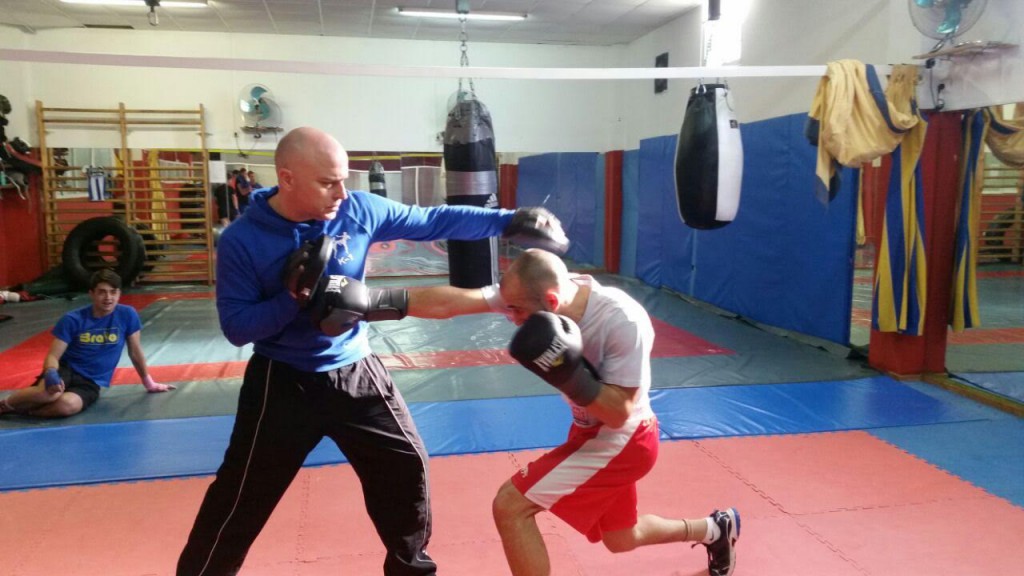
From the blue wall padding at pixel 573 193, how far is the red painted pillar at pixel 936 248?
225 inches

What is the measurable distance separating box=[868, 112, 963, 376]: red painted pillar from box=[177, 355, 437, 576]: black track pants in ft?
13.7

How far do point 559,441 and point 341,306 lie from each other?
7.32 feet

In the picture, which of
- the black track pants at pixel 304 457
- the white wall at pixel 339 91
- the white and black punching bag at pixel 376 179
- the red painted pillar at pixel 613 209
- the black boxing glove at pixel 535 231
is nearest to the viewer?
the black track pants at pixel 304 457

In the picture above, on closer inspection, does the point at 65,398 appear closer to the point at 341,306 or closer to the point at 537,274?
the point at 341,306

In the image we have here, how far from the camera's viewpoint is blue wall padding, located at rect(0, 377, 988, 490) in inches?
140

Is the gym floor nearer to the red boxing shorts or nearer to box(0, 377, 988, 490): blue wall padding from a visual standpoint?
box(0, 377, 988, 490): blue wall padding

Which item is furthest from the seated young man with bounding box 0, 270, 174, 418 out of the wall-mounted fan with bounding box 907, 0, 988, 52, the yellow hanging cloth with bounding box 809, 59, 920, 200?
the wall-mounted fan with bounding box 907, 0, 988, 52

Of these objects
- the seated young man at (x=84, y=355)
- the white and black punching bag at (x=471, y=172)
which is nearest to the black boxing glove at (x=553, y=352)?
the white and black punching bag at (x=471, y=172)

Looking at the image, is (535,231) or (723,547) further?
(723,547)

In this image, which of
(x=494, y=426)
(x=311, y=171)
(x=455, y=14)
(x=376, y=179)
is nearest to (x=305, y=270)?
(x=311, y=171)

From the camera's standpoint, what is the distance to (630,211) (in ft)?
32.0

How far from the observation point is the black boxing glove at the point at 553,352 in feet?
5.78

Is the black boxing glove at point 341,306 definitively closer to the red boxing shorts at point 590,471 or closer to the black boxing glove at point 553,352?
the black boxing glove at point 553,352

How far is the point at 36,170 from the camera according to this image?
9164 mm
